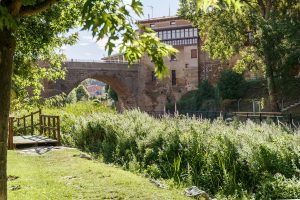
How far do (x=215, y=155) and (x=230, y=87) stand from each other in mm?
31551

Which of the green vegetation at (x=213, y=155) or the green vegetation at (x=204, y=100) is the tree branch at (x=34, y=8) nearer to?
the green vegetation at (x=213, y=155)

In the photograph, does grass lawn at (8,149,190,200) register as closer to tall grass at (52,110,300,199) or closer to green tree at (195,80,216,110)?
tall grass at (52,110,300,199)

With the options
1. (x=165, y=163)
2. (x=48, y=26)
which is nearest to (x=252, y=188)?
(x=165, y=163)

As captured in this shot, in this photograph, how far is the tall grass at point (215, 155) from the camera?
7.08 metres

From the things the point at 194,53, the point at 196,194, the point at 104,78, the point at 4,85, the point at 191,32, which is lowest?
the point at 196,194

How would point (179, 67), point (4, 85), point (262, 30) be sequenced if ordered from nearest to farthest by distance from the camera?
1. point (4, 85)
2. point (262, 30)
3. point (179, 67)

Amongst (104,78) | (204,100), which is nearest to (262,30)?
(204,100)

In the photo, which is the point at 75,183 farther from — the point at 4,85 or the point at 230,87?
the point at 230,87

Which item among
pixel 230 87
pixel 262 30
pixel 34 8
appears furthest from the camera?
pixel 230 87

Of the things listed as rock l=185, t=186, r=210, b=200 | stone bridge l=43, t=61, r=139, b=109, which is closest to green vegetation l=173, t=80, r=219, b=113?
stone bridge l=43, t=61, r=139, b=109

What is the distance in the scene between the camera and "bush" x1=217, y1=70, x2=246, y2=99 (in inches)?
1545

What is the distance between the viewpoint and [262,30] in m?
22.9

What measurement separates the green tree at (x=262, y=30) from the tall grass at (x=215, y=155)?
12923mm

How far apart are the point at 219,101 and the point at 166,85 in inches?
546
